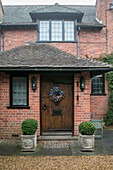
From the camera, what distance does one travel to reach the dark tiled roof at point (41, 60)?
5.88 metres

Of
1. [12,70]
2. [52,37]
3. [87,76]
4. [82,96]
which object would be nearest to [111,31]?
[52,37]

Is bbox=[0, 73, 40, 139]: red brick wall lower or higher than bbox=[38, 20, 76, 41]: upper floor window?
lower

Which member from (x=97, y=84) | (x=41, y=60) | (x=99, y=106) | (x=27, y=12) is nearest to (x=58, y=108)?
(x=41, y=60)

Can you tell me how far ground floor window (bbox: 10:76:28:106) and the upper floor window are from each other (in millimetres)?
4423

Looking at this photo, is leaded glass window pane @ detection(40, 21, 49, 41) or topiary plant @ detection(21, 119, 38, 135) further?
leaded glass window pane @ detection(40, 21, 49, 41)

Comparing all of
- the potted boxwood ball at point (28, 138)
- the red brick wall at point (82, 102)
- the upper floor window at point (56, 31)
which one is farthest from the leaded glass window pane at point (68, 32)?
the potted boxwood ball at point (28, 138)

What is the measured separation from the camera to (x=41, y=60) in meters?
6.50

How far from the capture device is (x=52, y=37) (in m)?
9.84

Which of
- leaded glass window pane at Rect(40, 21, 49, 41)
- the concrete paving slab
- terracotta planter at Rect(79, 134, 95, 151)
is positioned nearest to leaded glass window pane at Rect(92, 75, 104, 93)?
the concrete paving slab

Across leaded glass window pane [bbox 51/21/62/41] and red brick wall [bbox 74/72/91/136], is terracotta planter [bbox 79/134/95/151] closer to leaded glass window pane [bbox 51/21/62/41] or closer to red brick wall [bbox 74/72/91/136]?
red brick wall [bbox 74/72/91/136]

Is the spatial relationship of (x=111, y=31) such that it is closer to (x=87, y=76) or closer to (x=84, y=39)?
(x=84, y=39)

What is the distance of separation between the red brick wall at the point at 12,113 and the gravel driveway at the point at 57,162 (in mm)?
1631

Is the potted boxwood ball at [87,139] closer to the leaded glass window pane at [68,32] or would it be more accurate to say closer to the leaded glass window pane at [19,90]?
the leaded glass window pane at [19,90]

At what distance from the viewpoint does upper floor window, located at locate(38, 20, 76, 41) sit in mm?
9812
